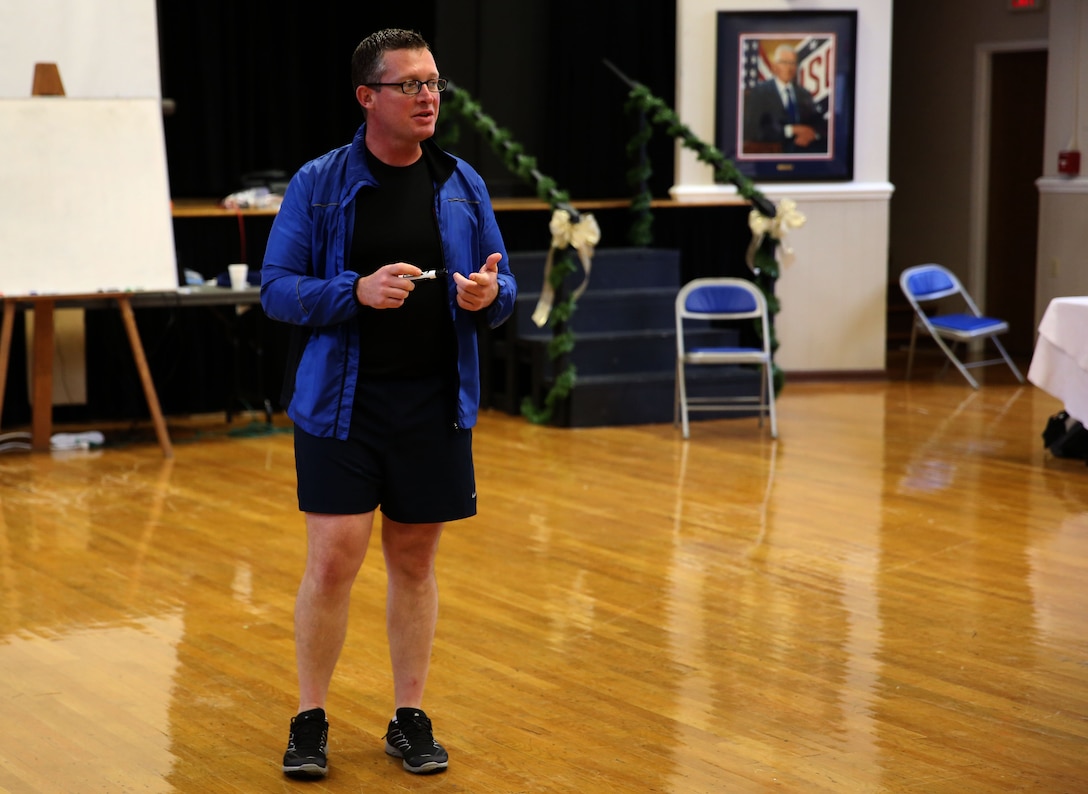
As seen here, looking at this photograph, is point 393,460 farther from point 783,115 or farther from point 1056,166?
point 1056,166

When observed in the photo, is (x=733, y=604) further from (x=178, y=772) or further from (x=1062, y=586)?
(x=178, y=772)

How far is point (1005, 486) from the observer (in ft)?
21.7

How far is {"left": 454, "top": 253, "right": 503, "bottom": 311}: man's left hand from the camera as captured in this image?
3047 millimetres

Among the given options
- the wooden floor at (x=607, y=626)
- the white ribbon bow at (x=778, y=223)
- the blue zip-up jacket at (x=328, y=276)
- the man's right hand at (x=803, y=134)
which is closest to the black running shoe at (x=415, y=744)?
the wooden floor at (x=607, y=626)

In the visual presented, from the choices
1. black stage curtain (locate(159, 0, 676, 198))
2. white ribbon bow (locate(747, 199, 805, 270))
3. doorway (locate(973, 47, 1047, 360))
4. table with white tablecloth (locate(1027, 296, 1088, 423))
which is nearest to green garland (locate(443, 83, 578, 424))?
white ribbon bow (locate(747, 199, 805, 270))

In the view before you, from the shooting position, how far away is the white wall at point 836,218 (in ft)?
31.8

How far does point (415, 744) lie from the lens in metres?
3.33

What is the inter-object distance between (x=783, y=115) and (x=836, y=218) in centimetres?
80

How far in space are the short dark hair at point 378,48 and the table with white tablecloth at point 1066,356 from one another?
4.66 metres

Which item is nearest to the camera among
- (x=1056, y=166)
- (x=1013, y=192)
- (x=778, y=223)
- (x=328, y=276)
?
(x=328, y=276)

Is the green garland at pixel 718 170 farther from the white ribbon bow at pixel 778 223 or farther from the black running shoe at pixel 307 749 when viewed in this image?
the black running shoe at pixel 307 749

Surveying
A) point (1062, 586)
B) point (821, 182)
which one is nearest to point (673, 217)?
point (821, 182)

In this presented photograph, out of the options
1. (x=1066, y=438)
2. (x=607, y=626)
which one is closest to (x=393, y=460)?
(x=607, y=626)

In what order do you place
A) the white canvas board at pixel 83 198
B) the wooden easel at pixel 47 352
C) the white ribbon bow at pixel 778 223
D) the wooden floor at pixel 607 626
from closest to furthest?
the wooden floor at pixel 607 626 → the white canvas board at pixel 83 198 → the wooden easel at pixel 47 352 → the white ribbon bow at pixel 778 223
